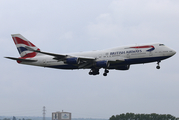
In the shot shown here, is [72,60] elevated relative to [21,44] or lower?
lower

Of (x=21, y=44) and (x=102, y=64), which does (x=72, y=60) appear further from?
(x=21, y=44)

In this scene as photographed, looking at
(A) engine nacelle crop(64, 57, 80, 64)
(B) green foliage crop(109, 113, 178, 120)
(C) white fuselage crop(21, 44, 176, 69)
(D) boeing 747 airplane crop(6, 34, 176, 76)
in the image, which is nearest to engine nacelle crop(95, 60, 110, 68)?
(D) boeing 747 airplane crop(6, 34, 176, 76)

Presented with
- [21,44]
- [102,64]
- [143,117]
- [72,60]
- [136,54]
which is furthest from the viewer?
[143,117]

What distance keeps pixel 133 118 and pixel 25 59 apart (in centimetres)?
6949

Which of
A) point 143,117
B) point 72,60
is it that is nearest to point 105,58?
point 72,60

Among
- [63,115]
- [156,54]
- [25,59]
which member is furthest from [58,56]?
[63,115]

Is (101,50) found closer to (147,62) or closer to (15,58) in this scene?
(147,62)

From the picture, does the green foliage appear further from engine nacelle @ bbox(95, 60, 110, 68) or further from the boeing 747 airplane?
engine nacelle @ bbox(95, 60, 110, 68)

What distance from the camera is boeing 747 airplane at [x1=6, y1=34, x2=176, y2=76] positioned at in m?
61.2

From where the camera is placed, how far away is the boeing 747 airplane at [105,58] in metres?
61.2

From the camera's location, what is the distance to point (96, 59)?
6500cm

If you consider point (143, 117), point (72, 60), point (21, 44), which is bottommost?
point (143, 117)

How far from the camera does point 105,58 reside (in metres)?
64.2

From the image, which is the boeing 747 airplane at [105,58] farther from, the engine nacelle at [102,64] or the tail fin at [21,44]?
the tail fin at [21,44]
